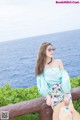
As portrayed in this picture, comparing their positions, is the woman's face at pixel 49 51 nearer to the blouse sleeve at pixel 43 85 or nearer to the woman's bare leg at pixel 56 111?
the blouse sleeve at pixel 43 85

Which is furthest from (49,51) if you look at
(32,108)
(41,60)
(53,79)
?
(32,108)

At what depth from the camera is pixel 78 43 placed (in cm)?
12044

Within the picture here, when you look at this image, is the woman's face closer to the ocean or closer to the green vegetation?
the green vegetation

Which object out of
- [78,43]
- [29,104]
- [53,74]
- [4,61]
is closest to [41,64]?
[53,74]

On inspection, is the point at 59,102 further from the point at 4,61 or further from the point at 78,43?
the point at 78,43

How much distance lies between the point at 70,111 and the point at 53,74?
0.53 meters

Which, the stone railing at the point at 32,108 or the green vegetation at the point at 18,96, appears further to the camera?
the green vegetation at the point at 18,96

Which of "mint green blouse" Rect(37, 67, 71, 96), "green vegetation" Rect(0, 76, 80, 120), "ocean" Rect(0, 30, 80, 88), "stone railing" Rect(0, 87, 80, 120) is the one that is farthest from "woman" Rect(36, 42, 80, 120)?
"ocean" Rect(0, 30, 80, 88)

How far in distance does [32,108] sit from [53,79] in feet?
1.54

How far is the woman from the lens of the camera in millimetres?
5406

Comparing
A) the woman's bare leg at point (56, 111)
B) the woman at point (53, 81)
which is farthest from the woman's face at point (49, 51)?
the woman's bare leg at point (56, 111)

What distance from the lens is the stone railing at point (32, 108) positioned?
17.2 feet

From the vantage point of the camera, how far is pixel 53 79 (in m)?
5.43

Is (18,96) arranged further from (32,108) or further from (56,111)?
(56,111)
